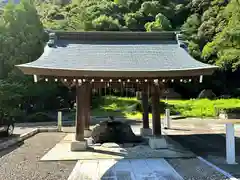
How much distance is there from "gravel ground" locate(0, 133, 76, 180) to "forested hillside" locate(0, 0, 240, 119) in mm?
9426

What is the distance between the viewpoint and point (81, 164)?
714cm

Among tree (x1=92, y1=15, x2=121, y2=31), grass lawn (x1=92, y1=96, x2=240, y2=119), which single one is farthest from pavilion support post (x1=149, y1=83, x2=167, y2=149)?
tree (x1=92, y1=15, x2=121, y2=31)

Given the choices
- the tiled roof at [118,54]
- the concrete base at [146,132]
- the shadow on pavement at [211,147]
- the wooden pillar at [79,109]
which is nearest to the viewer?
the shadow on pavement at [211,147]

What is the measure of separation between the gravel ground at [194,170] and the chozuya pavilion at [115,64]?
169 centimetres

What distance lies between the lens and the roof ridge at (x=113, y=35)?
34.3 ft

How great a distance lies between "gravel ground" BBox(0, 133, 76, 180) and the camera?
6.25 metres

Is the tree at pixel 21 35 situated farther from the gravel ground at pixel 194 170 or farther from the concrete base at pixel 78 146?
the gravel ground at pixel 194 170

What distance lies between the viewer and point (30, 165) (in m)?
7.23

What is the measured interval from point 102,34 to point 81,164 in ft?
17.2

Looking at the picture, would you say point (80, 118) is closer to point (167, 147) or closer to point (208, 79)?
point (167, 147)

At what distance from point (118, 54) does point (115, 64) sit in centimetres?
107

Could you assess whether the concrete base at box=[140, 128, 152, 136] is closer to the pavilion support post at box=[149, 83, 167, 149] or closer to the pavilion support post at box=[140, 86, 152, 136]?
the pavilion support post at box=[140, 86, 152, 136]

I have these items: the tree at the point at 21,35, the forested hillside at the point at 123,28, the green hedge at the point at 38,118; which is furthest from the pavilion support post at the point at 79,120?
the tree at the point at 21,35

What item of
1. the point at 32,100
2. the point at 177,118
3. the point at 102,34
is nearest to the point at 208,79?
the point at 177,118
